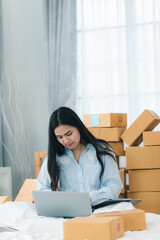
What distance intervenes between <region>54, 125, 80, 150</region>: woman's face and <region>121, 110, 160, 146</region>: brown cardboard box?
0.74m

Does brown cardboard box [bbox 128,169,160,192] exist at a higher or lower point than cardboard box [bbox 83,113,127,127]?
lower

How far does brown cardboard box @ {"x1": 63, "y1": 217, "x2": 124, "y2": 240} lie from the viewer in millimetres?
1422

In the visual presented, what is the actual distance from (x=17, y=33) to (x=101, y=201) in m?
2.36

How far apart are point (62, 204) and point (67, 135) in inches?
22.5

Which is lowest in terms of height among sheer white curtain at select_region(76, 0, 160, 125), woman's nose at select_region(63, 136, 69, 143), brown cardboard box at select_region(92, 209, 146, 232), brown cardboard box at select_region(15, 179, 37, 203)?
brown cardboard box at select_region(15, 179, 37, 203)

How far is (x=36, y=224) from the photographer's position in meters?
1.78

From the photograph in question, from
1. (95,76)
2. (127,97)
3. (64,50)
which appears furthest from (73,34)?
(127,97)

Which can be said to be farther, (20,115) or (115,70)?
(20,115)

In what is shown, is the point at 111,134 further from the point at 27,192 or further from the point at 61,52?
the point at 61,52

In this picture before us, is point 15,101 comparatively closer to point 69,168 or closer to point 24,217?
point 69,168

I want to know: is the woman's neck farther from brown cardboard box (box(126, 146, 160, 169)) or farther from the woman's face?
brown cardboard box (box(126, 146, 160, 169))

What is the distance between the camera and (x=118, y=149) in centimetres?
311

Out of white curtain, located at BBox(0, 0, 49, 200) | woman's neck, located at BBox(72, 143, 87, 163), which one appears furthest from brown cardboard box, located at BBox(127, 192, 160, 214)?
white curtain, located at BBox(0, 0, 49, 200)

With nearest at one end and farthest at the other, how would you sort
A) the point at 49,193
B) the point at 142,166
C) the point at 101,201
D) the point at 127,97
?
the point at 49,193, the point at 101,201, the point at 142,166, the point at 127,97
